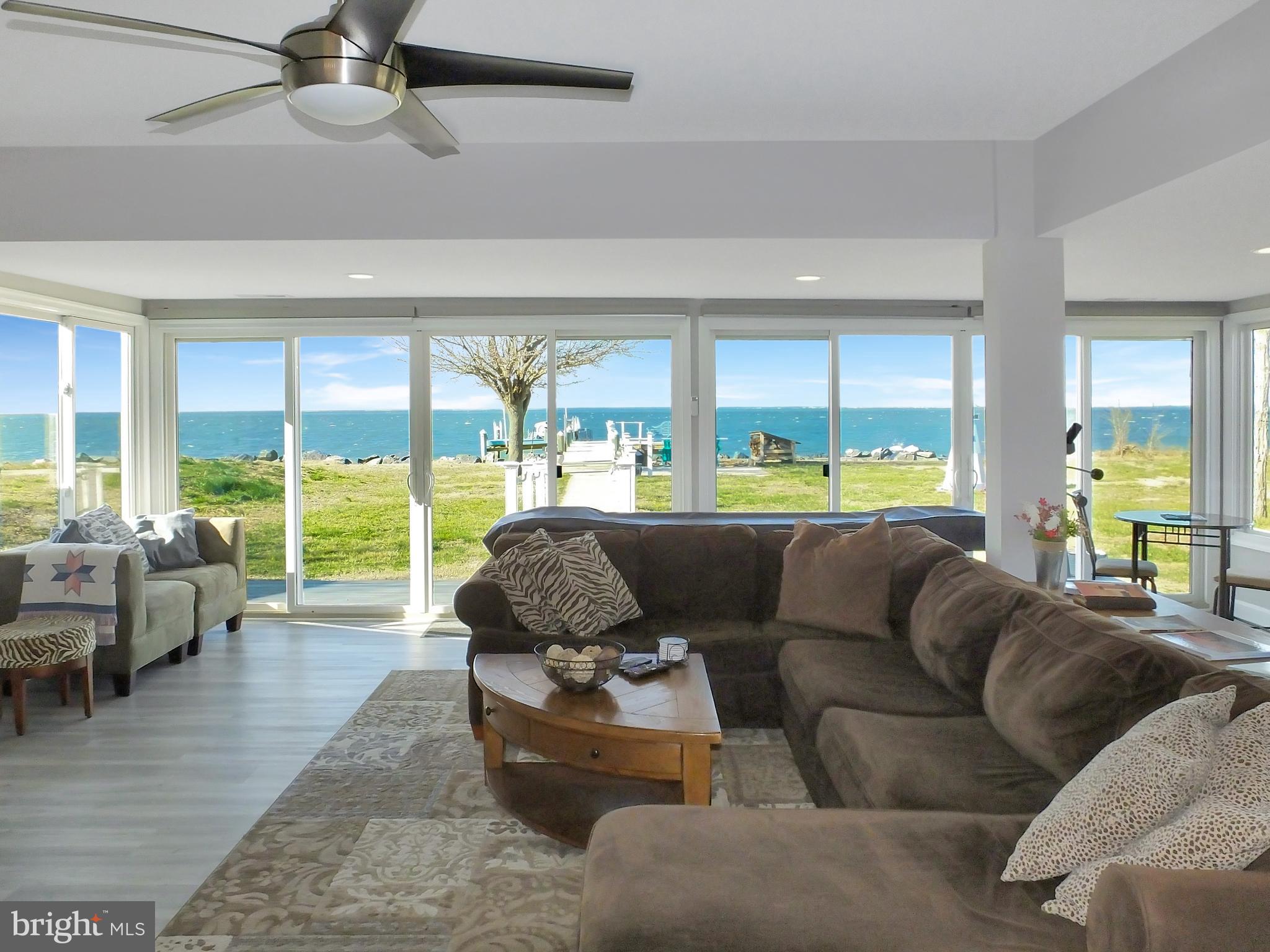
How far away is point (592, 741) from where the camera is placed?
8.87 ft

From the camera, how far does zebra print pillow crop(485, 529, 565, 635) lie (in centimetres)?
392

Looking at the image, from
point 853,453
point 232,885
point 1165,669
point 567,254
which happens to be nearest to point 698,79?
point 567,254

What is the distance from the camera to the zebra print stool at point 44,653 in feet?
12.6

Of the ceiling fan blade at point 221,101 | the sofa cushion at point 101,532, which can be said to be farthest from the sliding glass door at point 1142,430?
the sofa cushion at point 101,532

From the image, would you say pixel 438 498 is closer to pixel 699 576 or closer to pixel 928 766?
pixel 699 576

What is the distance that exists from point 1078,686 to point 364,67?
229 cm

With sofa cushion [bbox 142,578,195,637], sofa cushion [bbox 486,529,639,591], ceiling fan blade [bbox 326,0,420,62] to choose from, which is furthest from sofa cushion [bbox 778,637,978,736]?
sofa cushion [bbox 142,578,195,637]

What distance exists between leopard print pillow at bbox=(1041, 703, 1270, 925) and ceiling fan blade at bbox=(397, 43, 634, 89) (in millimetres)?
1934

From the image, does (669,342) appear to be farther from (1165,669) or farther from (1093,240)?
(1165,669)

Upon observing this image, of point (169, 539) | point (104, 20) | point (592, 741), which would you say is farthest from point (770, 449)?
point (104, 20)

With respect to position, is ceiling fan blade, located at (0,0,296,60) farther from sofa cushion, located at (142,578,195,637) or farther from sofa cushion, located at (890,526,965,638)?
sofa cushion, located at (142,578,195,637)

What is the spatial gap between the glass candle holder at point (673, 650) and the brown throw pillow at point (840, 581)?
889 mm

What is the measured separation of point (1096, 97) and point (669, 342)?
3.26 meters

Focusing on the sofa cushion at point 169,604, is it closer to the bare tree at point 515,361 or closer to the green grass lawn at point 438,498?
the green grass lawn at point 438,498
